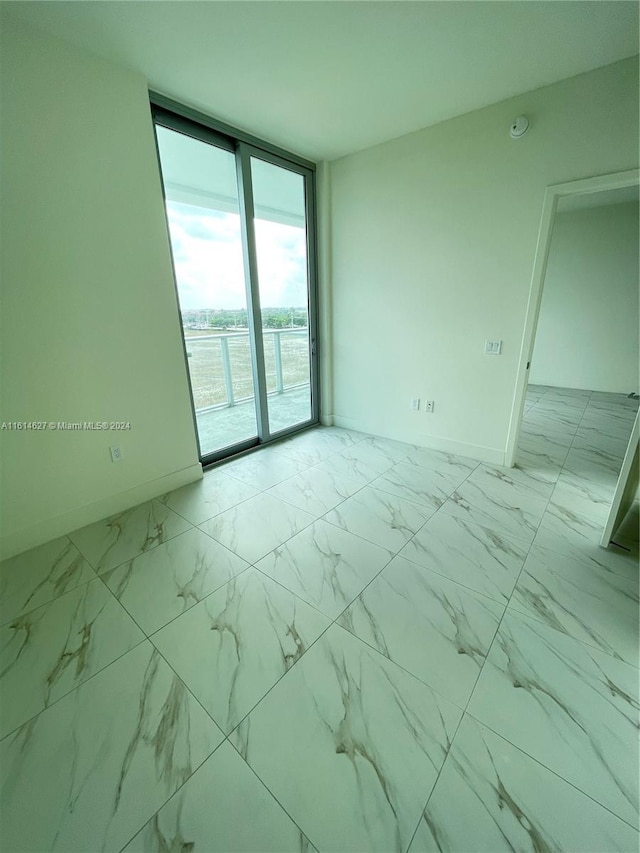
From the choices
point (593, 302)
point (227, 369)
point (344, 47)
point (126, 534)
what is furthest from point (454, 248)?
point (593, 302)

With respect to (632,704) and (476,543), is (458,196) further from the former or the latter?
(632,704)

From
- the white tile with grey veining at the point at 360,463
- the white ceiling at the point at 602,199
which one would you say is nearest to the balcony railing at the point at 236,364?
the white tile with grey veining at the point at 360,463

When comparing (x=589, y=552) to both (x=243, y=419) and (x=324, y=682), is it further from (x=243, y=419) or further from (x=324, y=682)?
(x=243, y=419)

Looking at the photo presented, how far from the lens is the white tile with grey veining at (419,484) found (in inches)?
98.0

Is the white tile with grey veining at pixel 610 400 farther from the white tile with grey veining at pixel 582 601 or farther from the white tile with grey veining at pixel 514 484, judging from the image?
the white tile with grey veining at pixel 582 601

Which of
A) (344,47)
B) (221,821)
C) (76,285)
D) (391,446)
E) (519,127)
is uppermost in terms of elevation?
(344,47)

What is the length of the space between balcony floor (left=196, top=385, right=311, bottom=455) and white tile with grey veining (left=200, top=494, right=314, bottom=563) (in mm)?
984

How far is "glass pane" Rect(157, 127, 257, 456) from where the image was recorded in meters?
2.78

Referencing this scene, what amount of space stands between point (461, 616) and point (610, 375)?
579cm

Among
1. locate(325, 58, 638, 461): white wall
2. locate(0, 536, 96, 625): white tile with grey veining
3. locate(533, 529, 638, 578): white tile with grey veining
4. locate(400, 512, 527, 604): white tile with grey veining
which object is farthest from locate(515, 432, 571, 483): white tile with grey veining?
locate(0, 536, 96, 625): white tile with grey veining

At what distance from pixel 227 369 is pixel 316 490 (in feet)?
8.62

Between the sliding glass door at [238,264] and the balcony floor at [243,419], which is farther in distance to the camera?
the balcony floor at [243,419]

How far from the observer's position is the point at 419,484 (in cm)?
269

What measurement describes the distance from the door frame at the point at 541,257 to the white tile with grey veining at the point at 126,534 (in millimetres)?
2717
